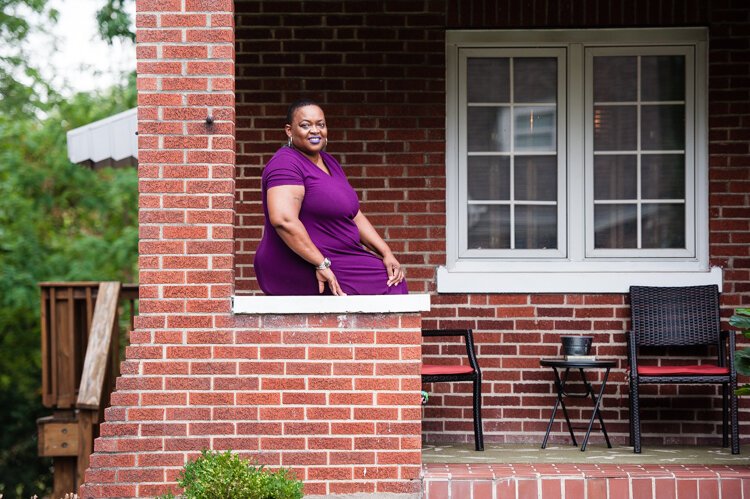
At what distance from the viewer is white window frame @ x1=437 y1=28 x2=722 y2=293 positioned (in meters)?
6.52

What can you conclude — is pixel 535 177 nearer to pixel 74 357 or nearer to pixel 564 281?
pixel 564 281

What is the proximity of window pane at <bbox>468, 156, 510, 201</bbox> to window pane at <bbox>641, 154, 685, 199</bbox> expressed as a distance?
2.85 ft

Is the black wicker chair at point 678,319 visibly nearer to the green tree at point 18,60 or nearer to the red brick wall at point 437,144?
the red brick wall at point 437,144

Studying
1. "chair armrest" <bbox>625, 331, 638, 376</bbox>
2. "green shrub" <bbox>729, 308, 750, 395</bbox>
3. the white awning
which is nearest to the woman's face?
"chair armrest" <bbox>625, 331, 638, 376</bbox>

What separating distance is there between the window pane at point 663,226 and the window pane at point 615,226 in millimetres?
71

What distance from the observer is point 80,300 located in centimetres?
766

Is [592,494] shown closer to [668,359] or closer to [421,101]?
[668,359]

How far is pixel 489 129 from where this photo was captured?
669 cm

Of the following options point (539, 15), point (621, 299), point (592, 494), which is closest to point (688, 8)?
point (539, 15)

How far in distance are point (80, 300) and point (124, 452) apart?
2.98 meters

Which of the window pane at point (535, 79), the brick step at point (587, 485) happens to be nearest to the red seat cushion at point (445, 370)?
the brick step at point (587, 485)

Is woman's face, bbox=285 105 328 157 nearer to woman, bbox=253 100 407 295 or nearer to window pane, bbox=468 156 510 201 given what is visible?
woman, bbox=253 100 407 295

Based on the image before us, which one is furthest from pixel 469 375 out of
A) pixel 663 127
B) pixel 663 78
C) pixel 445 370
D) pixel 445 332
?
pixel 663 78

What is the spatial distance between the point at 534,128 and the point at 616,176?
60 cm
